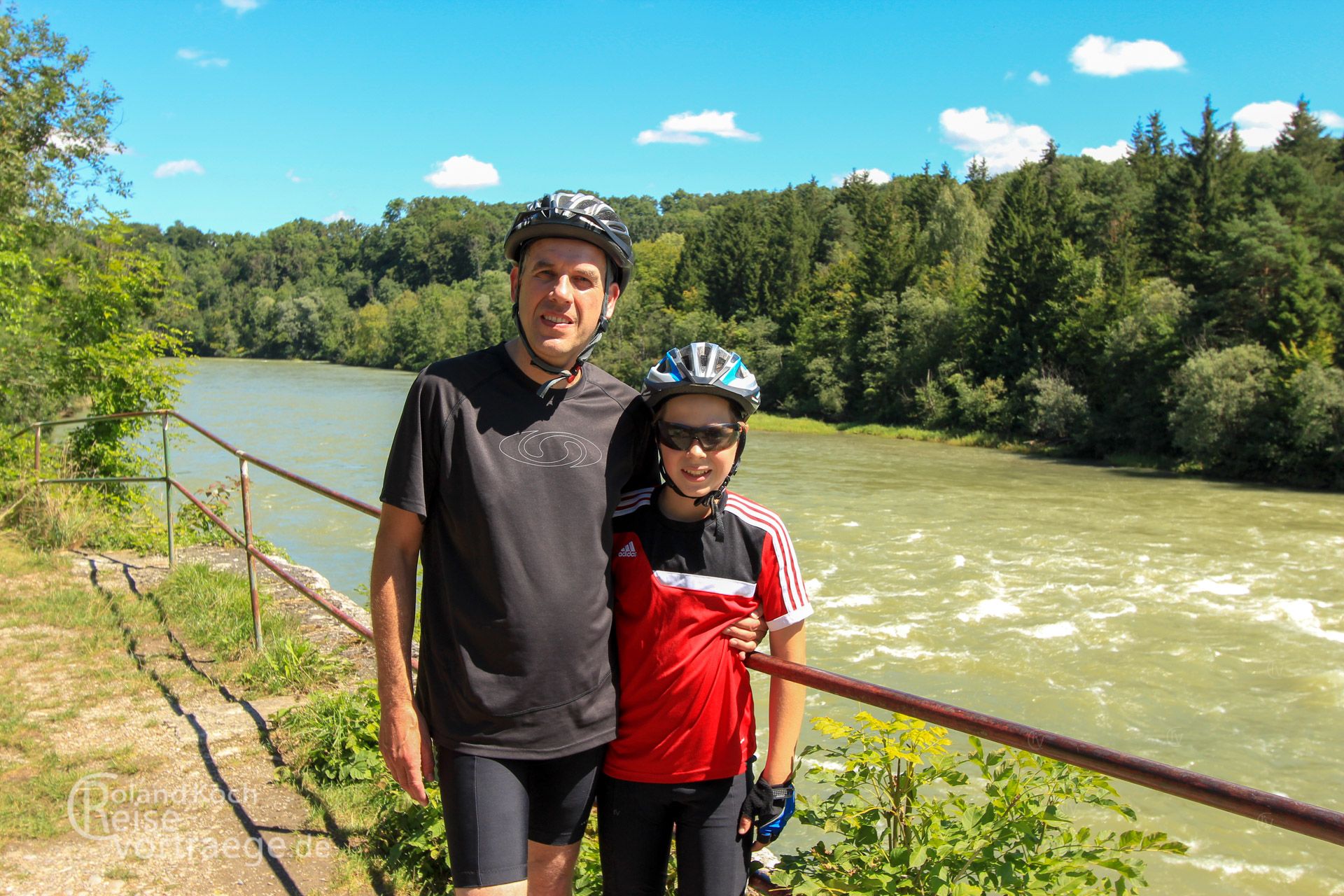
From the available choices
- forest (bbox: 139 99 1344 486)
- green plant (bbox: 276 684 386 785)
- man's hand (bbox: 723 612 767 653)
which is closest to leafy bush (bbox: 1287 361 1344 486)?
forest (bbox: 139 99 1344 486)

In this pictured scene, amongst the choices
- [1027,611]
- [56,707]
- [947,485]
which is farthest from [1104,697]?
[947,485]

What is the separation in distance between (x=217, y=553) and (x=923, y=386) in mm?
47088

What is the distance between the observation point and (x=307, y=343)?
346 ft

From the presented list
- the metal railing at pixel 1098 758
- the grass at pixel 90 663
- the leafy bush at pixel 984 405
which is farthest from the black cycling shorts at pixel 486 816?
the leafy bush at pixel 984 405

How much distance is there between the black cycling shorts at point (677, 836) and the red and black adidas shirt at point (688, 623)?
4cm

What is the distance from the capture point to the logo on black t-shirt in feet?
7.06

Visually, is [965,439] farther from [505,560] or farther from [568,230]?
[505,560]

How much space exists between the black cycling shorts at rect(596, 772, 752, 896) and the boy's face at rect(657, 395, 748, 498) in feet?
2.25

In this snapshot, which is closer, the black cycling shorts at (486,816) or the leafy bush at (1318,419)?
Result: the black cycling shorts at (486,816)

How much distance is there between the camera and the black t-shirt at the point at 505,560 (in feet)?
6.85

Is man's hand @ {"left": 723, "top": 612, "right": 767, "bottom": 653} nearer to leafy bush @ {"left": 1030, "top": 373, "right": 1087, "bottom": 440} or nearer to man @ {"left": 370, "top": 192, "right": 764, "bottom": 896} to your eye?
man @ {"left": 370, "top": 192, "right": 764, "bottom": 896}

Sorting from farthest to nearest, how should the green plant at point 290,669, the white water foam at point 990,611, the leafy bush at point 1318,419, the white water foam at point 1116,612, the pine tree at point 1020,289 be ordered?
the pine tree at point 1020,289
the leafy bush at point 1318,419
the white water foam at point 1116,612
the white water foam at point 990,611
the green plant at point 290,669

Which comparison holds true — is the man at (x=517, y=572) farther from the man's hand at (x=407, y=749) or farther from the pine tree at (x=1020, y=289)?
the pine tree at (x=1020, y=289)

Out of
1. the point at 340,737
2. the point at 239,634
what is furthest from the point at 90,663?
the point at 340,737
